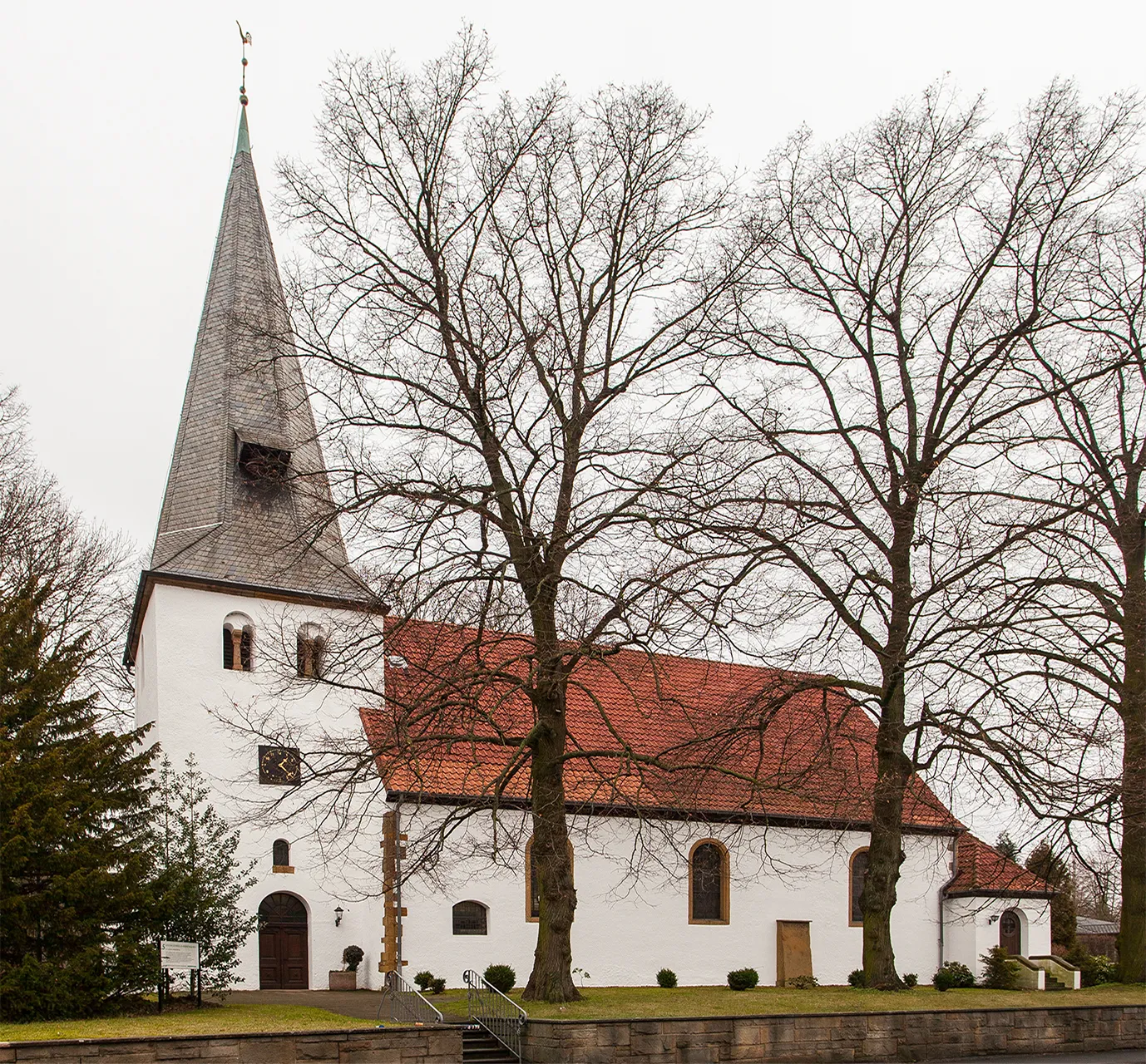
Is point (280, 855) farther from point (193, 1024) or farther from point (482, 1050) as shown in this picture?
point (482, 1050)

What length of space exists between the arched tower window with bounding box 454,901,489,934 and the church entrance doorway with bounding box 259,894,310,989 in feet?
9.99

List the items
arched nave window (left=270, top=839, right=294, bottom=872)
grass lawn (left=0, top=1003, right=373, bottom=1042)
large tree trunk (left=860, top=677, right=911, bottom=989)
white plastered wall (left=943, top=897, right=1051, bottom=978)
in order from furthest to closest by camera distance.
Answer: white plastered wall (left=943, top=897, right=1051, bottom=978) < arched nave window (left=270, top=839, right=294, bottom=872) < large tree trunk (left=860, top=677, right=911, bottom=989) < grass lawn (left=0, top=1003, right=373, bottom=1042)

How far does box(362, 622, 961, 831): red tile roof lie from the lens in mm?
18484

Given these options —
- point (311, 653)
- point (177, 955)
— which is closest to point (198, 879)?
point (177, 955)

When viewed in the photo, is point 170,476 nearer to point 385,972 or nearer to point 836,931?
point 385,972

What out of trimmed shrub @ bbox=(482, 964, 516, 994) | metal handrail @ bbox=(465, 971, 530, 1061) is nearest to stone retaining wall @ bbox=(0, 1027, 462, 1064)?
metal handrail @ bbox=(465, 971, 530, 1061)

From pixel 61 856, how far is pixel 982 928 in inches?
896

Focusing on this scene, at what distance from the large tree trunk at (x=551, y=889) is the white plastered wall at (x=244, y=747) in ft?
21.1

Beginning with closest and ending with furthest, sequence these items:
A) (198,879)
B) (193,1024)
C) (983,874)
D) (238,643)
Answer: (193,1024), (198,879), (238,643), (983,874)

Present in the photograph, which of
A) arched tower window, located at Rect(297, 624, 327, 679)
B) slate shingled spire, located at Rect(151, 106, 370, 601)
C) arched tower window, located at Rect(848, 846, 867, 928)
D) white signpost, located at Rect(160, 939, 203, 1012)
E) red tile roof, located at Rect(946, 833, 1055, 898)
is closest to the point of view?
white signpost, located at Rect(160, 939, 203, 1012)

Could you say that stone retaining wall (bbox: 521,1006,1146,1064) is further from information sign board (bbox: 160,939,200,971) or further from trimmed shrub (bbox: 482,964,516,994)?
trimmed shrub (bbox: 482,964,516,994)

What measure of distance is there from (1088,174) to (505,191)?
10.1 metres

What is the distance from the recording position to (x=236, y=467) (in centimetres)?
2716

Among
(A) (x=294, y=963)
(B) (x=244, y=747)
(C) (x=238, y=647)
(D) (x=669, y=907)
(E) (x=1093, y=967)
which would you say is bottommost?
(E) (x=1093, y=967)
